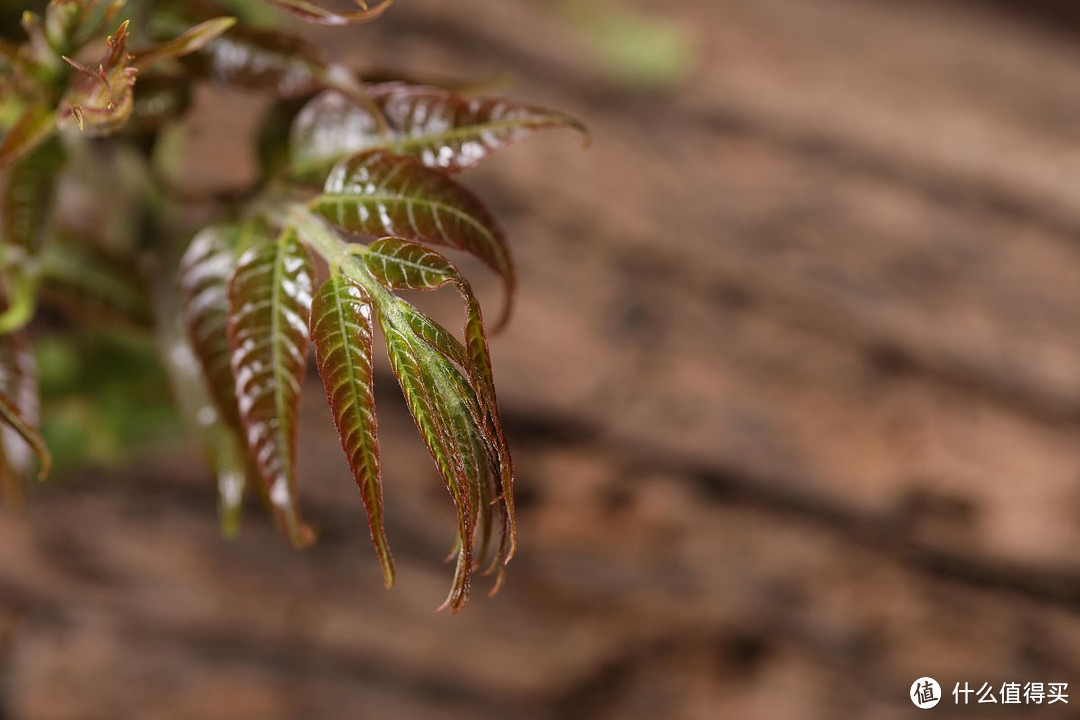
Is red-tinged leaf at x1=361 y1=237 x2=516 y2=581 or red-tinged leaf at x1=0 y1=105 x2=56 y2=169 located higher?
red-tinged leaf at x1=0 y1=105 x2=56 y2=169

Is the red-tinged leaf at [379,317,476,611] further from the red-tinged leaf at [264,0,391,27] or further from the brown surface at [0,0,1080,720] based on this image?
the brown surface at [0,0,1080,720]

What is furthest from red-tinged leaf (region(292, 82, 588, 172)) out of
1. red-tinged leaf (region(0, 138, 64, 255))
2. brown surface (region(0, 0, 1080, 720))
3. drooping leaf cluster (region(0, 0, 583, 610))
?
brown surface (region(0, 0, 1080, 720))

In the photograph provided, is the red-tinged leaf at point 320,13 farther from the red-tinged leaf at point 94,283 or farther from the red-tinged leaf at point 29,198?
the red-tinged leaf at point 94,283

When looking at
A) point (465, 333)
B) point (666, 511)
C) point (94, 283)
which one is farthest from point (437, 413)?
point (666, 511)

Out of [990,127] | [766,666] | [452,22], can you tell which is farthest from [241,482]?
[990,127]

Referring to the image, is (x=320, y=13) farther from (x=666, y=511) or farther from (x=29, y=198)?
(x=666, y=511)
